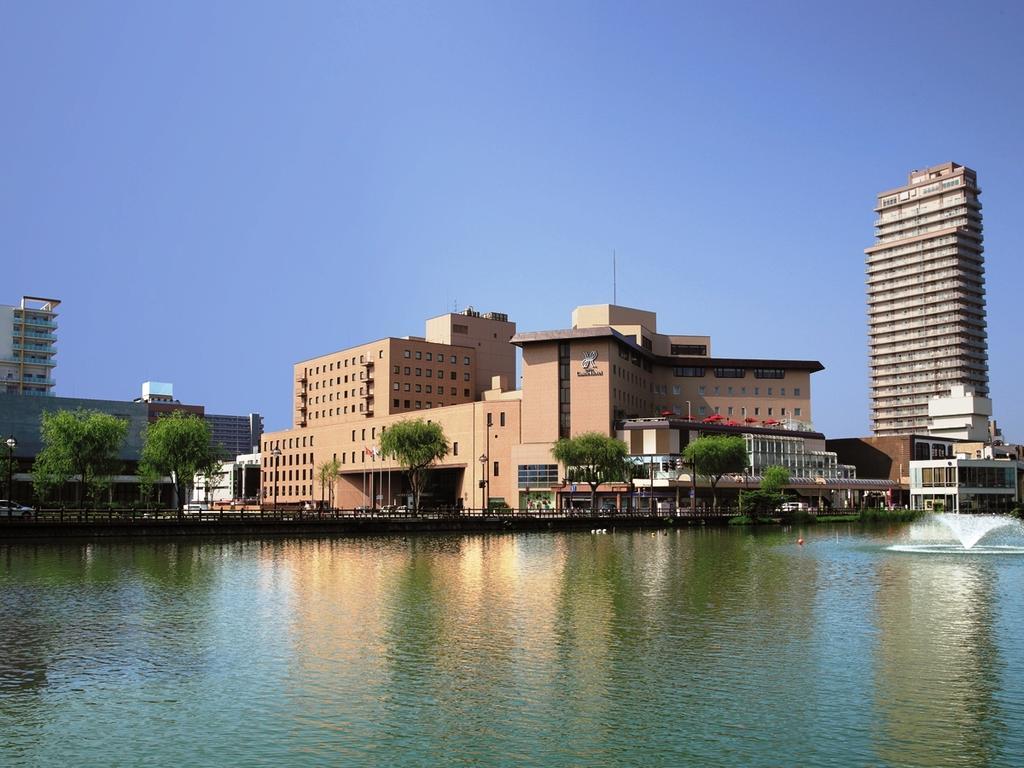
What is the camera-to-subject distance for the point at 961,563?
59.3m

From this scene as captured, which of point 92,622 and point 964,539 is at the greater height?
point 92,622

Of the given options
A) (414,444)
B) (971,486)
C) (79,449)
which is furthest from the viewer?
(971,486)

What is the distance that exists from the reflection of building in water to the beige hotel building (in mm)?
101549

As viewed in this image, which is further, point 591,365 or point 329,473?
point 329,473

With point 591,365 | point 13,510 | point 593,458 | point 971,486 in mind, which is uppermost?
point 591,365

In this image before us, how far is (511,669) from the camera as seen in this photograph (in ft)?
85.7

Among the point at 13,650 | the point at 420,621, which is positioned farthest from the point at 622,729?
the point at 13,650

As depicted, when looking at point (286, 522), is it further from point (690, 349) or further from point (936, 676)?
point (690, 349)

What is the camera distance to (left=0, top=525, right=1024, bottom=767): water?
63.2 ft

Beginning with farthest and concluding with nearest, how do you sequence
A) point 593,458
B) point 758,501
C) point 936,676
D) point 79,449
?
point 758,501 < point 593,458 < point 79,449 < point 936,676

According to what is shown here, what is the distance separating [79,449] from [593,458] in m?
61.0

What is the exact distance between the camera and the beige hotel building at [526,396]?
15025 cm

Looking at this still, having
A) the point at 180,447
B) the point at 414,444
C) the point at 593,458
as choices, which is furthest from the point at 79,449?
the point at 593,458

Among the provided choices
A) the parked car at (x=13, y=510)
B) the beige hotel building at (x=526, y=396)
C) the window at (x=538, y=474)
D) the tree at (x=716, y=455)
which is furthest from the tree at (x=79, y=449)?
the tree at (x=716, y=455)
